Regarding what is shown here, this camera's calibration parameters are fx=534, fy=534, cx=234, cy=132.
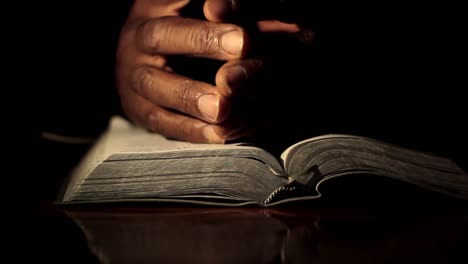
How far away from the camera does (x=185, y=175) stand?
30.1 inches

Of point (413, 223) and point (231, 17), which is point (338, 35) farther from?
point (413, 223)

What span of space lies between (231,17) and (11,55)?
102 cm

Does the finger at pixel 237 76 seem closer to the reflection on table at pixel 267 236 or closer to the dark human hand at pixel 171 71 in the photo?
the dark human hand at pixel 171 71

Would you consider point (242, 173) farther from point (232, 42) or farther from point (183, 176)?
point (232, 42)

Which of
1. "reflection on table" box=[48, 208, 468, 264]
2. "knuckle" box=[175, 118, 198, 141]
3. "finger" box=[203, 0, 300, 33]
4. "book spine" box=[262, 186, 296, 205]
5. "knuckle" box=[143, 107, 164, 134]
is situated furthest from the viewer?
"knuckle" box=[143, 107, 164, 134]

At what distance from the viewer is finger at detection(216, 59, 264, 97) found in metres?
0.82

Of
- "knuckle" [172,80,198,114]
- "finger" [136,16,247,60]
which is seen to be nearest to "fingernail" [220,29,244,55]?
"finger" [136,16,247,60]

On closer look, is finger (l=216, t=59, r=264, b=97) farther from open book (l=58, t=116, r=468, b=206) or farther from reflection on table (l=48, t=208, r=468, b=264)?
reflection on table (l=48, t=208, r=468, b=264)

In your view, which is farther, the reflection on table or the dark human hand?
the dark human hand

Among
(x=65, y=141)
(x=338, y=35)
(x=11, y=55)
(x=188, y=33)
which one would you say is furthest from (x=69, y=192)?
(x=11, y=55)

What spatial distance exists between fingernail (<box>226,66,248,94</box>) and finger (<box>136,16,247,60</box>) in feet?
0.08

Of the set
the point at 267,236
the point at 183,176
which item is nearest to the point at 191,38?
the point at 183,176

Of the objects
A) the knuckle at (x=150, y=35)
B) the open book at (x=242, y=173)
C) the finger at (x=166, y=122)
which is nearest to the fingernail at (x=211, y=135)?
the finger at (x=166, y=122)

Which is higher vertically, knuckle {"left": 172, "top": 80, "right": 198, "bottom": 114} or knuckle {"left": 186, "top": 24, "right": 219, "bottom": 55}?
knuckle {"left": 186, "top": 24, "right": 219, "bottom": 55}
